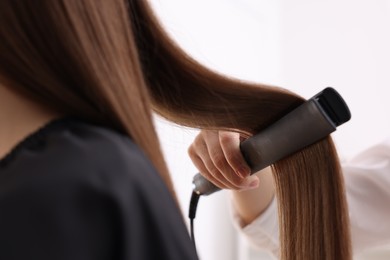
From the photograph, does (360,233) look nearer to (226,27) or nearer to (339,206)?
(339,206)

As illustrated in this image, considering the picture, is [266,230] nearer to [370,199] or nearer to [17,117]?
[370,199]

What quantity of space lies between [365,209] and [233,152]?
0.32m

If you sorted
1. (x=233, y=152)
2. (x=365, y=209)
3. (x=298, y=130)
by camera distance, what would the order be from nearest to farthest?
(x=298, y=130)
(x=233, y=152)
(x=365, y=209)

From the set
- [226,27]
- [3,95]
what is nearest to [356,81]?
[226,27]

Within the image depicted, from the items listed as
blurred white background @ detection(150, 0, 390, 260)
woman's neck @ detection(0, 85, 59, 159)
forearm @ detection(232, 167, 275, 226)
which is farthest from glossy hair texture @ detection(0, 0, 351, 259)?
blurred white background @ detection(150, 0, 390, 260)

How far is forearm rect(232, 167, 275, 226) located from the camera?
33.4 inches

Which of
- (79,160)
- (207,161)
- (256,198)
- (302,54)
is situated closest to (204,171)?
(207,161)

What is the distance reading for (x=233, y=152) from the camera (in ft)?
2.11

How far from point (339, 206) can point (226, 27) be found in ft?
4.80

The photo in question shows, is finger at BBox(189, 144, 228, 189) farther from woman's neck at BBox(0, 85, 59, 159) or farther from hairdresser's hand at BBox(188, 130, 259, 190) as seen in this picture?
woman's neck at BBox(0, 85, 59, 159)

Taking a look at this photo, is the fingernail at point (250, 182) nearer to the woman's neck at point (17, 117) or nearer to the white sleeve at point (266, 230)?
the white sleeve at point (266, 230)

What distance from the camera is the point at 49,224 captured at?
316 mm

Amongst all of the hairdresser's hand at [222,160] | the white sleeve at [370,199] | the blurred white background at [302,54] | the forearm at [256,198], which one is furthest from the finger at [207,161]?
the blurred white background at [302,54]

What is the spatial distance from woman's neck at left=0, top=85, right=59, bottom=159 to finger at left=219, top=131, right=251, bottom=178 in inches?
11.6
